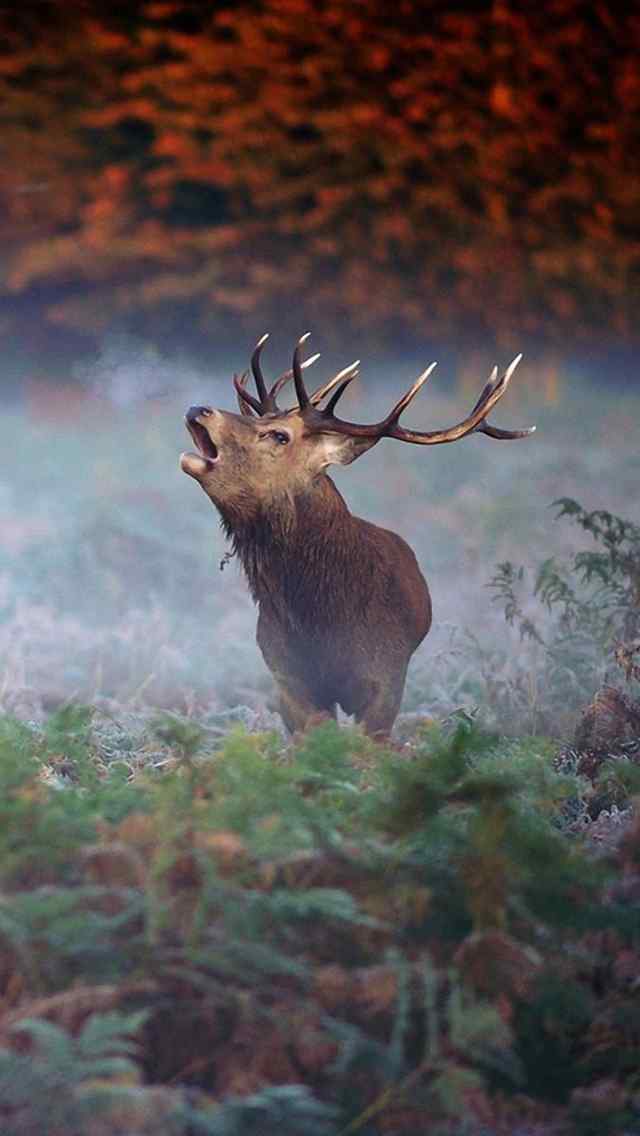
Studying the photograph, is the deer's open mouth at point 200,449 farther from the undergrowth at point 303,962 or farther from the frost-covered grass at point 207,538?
the undergrowth at point 303,962

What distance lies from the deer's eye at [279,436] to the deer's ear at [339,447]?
17cm

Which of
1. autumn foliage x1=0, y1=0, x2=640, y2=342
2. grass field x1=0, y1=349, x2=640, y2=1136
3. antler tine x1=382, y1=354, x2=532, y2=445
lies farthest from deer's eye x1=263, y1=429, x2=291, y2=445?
A: autumn foliage x1=0, y1=0, x2=640, y2=342

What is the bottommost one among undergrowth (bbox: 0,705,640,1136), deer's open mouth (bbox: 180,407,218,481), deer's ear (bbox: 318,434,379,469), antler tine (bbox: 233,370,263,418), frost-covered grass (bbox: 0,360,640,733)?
undergrowth (bbox: 0,705,640,1136)

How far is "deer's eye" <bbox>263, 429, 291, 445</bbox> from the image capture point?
5.89 meters

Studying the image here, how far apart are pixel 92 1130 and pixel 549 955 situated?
113 centimetres

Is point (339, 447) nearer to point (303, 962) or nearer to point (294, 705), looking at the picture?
point (294, 705)

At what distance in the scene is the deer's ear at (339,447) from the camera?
19.8 ft

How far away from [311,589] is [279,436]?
661mm

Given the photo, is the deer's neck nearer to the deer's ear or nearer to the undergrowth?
the deer's ear

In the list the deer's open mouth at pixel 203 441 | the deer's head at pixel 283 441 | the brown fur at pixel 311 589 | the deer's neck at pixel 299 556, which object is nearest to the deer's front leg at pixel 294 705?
the brown fur at pixel 311 589

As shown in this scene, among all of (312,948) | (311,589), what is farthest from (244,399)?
(312,948)

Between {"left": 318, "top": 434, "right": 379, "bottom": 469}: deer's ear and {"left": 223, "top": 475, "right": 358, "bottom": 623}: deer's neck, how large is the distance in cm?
12

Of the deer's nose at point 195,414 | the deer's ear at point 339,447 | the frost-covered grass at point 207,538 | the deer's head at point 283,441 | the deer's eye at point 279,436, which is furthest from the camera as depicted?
the frost-covered grass at point 207,538

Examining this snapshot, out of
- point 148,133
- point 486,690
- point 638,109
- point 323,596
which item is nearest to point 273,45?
point 148,133
